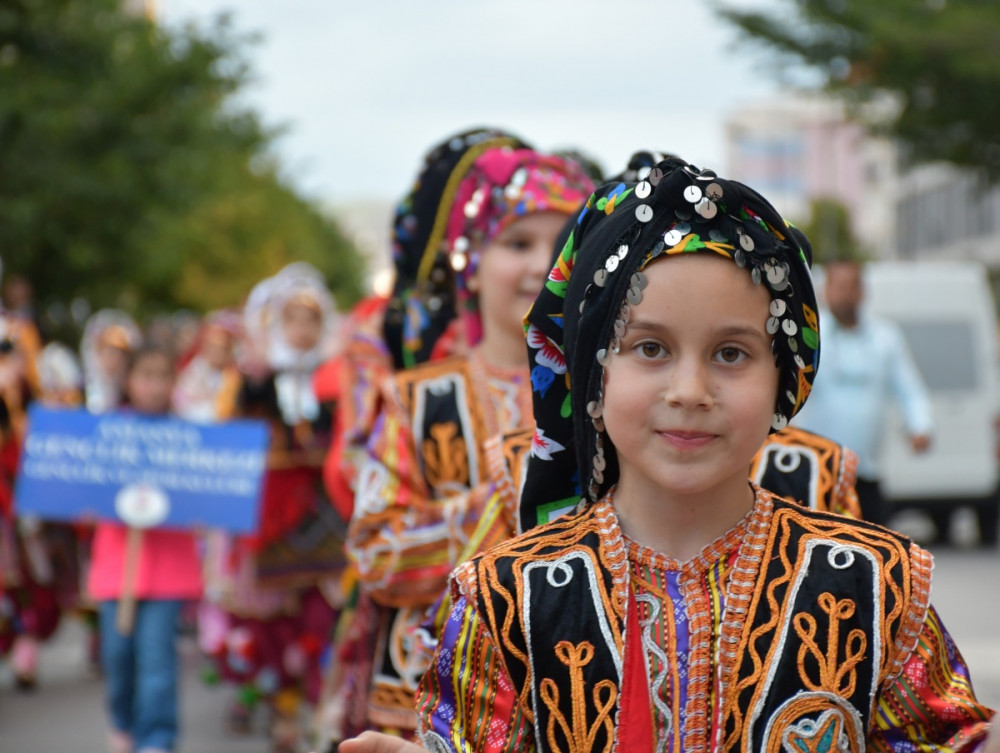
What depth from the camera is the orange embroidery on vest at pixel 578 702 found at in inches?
90.0

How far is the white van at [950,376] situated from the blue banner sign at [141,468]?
29.4ft

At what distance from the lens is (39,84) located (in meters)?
17.7

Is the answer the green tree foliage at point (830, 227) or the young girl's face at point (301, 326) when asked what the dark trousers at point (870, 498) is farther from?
the green tree foliage at point (830, 227)

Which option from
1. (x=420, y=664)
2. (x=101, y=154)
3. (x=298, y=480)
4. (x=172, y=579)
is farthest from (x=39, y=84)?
(x=420, y=664)

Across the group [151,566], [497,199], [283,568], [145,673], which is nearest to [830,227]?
[283,568]

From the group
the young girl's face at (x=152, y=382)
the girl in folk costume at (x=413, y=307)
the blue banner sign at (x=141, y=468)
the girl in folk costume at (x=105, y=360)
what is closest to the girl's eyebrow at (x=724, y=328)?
the girl in folk costume at (x=413, y=307)

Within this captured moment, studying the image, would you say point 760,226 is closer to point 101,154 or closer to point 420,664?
point 420,664

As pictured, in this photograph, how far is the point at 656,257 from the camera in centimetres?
235

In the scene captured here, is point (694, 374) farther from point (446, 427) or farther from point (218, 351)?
point (218, 351)

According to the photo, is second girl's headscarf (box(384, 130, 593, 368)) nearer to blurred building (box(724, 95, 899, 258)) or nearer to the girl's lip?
the girl's lip

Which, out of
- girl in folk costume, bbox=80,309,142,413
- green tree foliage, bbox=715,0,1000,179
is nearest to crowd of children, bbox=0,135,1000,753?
girl in folk costume, bbox=80,309,142,413

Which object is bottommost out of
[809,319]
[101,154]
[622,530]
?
[622,530]

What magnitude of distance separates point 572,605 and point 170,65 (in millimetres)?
17468

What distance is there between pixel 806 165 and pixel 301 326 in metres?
111
